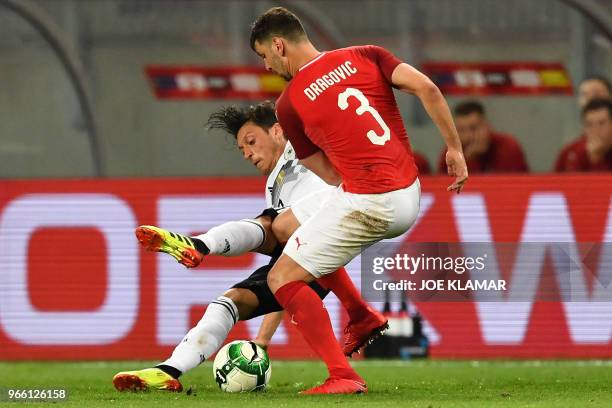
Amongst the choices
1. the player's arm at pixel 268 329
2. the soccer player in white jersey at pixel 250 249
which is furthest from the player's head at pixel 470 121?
the player's arm at pixel 268 329

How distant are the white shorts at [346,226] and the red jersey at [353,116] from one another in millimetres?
51

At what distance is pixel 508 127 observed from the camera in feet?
38.1

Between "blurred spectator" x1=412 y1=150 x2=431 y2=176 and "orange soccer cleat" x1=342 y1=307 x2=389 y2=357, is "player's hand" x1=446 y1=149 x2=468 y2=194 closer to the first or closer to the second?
"orange soccer cleat" x1=342 y1=307 x2=389 y2=357

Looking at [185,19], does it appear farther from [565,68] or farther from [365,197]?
[365,197]

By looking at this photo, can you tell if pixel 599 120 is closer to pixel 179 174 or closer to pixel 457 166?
pixel 179 174

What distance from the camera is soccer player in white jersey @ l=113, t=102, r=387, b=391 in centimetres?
744

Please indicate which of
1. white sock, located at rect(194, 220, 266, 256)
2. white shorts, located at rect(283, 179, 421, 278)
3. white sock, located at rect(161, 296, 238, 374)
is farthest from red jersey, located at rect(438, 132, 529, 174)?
white shorts, located at rect(283, 179, 421, 278)

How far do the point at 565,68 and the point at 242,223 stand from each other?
4628 mm

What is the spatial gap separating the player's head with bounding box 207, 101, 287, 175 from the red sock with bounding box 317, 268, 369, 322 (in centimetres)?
84

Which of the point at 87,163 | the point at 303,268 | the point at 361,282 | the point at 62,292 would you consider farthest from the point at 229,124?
the point at 87,163

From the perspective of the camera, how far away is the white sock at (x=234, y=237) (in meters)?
7.48

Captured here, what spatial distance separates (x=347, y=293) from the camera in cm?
765

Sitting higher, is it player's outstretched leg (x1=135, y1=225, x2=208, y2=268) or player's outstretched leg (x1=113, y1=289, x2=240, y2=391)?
player's outstretched leg (x1=135, y1=225, x2=208, y2=268)

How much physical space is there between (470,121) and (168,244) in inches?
177
